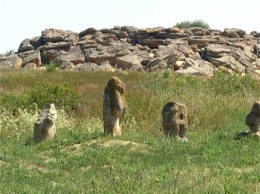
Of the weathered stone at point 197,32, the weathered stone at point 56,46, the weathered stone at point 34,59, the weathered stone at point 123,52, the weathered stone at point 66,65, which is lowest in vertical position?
the weathered stone at point 66,65

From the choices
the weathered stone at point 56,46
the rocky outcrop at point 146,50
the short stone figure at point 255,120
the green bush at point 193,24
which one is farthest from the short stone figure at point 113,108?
the green bush at point 193,24

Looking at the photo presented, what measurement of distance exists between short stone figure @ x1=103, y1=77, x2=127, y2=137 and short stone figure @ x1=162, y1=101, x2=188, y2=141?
1358mm

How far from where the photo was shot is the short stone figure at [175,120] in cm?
1434

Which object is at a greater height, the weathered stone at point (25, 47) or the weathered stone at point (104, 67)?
the weathered stone at point (25, 47)

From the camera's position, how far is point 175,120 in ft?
46.9

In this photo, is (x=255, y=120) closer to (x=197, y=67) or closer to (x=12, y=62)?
(x=197, y=67)

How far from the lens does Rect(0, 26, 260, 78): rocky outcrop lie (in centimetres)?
4828

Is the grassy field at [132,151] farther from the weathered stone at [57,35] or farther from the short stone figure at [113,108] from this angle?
the weathered stone at [57,35]

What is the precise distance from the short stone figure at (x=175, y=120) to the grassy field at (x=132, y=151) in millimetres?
461

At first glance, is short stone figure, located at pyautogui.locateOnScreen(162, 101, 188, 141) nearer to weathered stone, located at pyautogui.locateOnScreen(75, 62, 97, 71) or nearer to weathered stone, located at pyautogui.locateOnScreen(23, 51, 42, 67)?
weathered stone, located at pyautogui.locateOnScreen(75, 62, 97, 71)

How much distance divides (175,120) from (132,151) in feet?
9.43

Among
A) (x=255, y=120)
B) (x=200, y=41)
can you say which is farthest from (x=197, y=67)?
(x=255, y=120)

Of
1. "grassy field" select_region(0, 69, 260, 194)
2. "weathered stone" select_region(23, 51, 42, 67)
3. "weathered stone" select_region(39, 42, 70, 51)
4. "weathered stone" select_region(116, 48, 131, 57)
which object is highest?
"grassy field" select_region(0, 69, 260, 194)

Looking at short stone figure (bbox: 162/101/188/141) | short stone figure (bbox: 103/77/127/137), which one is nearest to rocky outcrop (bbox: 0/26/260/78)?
short stone figure (bbox: 162/101/188/141)
